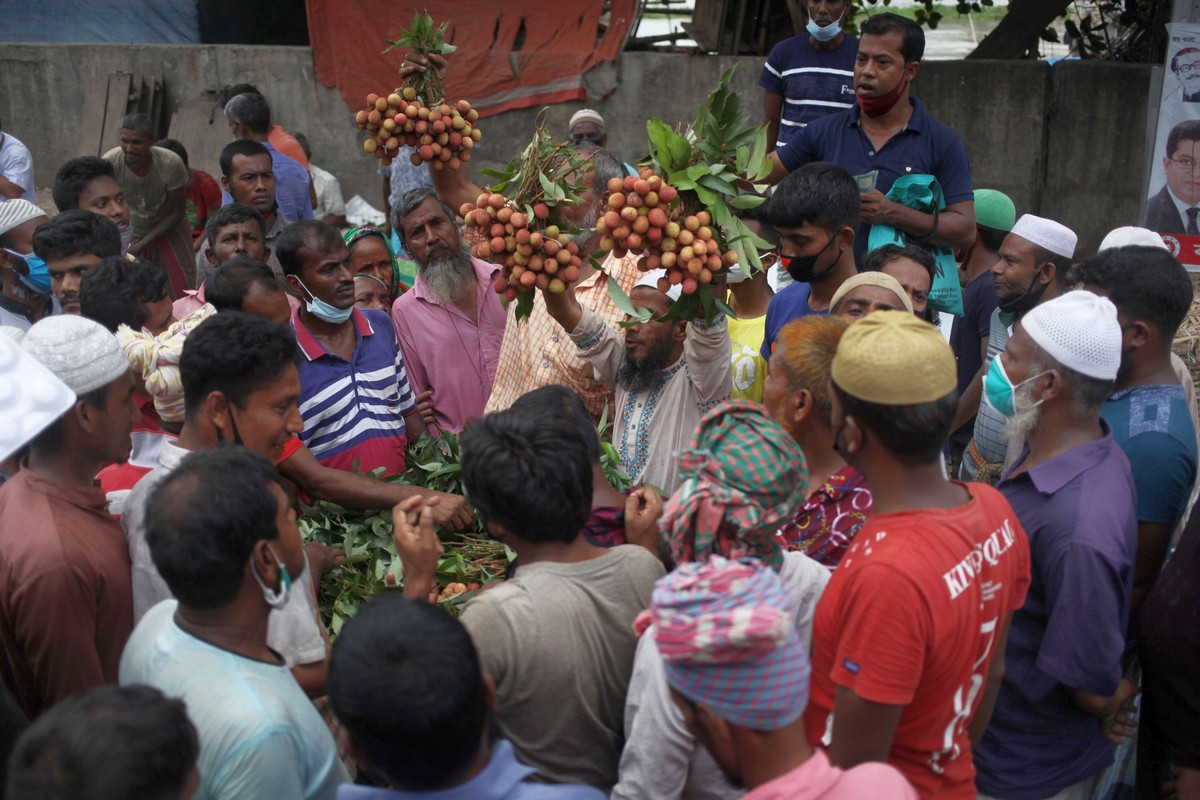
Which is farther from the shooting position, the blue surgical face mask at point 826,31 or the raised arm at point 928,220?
the blue surgical face mask at point 826,31

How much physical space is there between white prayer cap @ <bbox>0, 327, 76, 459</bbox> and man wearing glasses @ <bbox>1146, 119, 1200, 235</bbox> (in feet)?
22.3

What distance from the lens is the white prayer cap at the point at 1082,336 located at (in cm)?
284

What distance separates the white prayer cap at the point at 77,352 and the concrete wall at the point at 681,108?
724 cm

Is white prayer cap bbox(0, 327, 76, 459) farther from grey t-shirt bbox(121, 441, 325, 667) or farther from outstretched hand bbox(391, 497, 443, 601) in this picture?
outstretched hand bbox(391, 497, 443, 601)

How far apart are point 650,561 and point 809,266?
2060mm

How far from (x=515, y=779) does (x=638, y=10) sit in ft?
30.9

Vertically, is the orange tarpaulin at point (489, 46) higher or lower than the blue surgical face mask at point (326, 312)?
higher

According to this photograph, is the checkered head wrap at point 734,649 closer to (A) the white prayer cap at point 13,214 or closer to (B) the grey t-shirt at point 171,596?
(B) the grey t-shirt at point 171,596

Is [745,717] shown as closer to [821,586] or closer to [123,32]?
[821,586]

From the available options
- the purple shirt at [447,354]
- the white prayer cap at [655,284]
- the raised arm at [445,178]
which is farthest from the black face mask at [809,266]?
the purple shirt at [447,354]

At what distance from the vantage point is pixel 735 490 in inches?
90.4

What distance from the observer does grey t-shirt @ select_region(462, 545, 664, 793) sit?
232cm

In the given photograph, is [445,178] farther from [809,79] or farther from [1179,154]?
[1179,154]

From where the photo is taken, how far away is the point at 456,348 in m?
5.20
